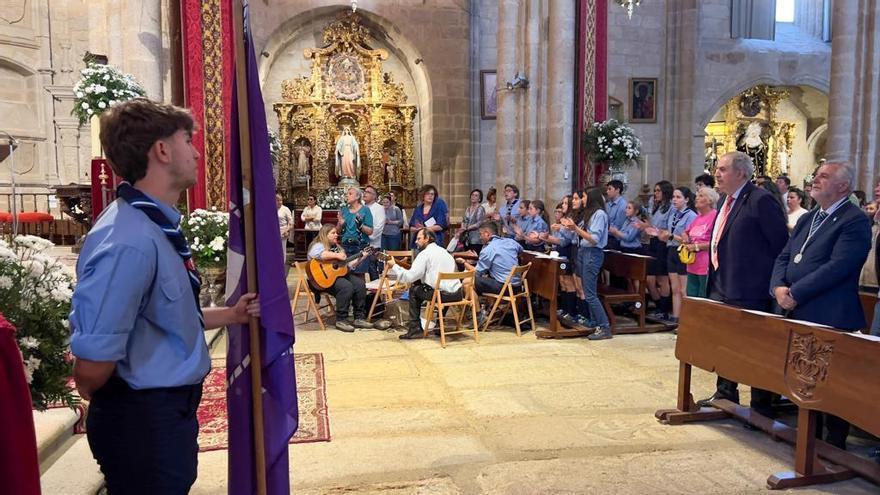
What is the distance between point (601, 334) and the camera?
7238mm

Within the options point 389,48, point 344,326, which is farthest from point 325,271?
point 389,48

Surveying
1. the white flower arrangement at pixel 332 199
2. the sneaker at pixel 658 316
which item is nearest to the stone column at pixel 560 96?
the sneaker at pixel 658 316

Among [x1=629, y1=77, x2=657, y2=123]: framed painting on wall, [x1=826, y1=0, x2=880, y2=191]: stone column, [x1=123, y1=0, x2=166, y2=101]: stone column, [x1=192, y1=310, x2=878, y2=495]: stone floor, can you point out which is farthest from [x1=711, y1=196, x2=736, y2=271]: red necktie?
[x1=629, y1=77, x2=657, y2=123]: framed painting on wall

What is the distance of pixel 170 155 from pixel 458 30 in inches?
623

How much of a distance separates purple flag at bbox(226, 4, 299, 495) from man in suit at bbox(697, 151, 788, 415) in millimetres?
3431

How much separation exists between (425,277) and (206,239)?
Result: 2.44m

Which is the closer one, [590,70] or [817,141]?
[590,70]

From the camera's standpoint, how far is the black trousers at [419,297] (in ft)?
23.8

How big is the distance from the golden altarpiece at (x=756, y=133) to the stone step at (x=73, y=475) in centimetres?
1881

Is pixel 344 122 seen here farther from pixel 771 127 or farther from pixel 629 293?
pixel 771 127

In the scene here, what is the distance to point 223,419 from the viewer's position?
451cm

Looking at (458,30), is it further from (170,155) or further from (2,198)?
(170,155)

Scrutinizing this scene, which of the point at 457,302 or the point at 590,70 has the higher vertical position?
the point at 590,70

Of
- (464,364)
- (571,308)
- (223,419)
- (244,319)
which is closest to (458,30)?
(571,308)
